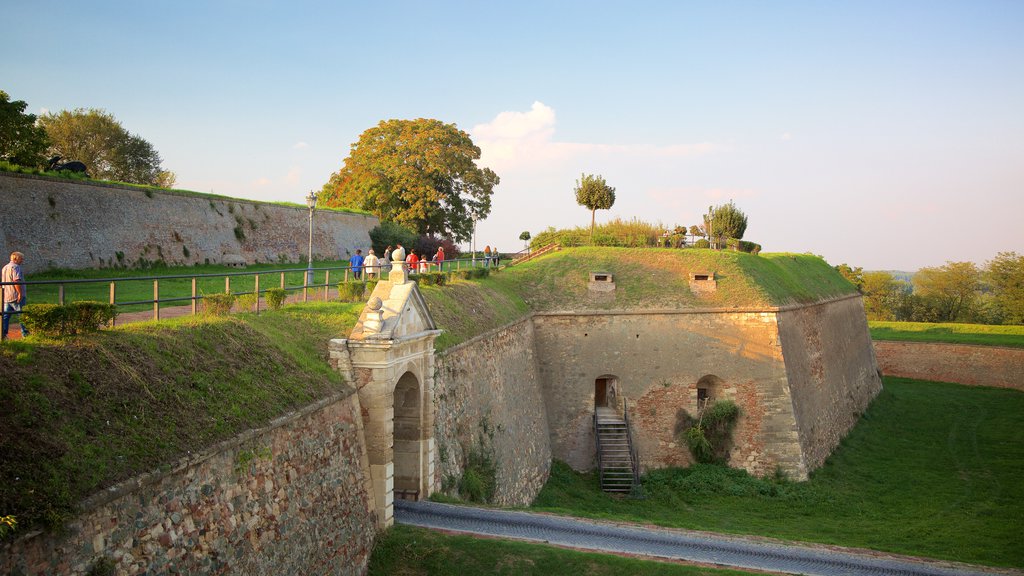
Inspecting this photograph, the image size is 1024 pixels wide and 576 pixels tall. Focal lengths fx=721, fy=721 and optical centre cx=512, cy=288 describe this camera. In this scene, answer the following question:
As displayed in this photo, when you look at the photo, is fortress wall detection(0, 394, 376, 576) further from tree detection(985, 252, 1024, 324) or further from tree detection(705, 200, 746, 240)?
tree detection(985, 252, 1024, 324)

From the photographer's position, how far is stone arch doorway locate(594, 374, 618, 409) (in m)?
26.2

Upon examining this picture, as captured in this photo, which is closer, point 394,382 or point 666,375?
point 394,382

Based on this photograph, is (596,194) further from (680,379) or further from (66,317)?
(66,317)

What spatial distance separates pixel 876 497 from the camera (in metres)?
22.4

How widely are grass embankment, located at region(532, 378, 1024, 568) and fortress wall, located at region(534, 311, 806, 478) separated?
119 centimetres

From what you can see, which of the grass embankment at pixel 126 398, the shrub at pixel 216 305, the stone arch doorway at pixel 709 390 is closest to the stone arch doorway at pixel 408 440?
the grass embankment at pixel 126 398

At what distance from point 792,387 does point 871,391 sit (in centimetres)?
1414

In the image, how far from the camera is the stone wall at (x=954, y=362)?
139ft

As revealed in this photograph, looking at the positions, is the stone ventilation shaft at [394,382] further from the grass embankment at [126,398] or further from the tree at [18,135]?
the tree at [18,135]

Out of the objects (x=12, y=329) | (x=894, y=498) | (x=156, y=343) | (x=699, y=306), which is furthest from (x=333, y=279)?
(x=894, y=498)

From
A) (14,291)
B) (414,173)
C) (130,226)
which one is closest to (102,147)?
(414,173)

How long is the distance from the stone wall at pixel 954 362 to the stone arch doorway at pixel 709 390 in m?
26.4

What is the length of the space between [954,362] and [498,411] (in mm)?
36297

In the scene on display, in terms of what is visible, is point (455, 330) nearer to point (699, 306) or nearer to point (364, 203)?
point (699, 306)
